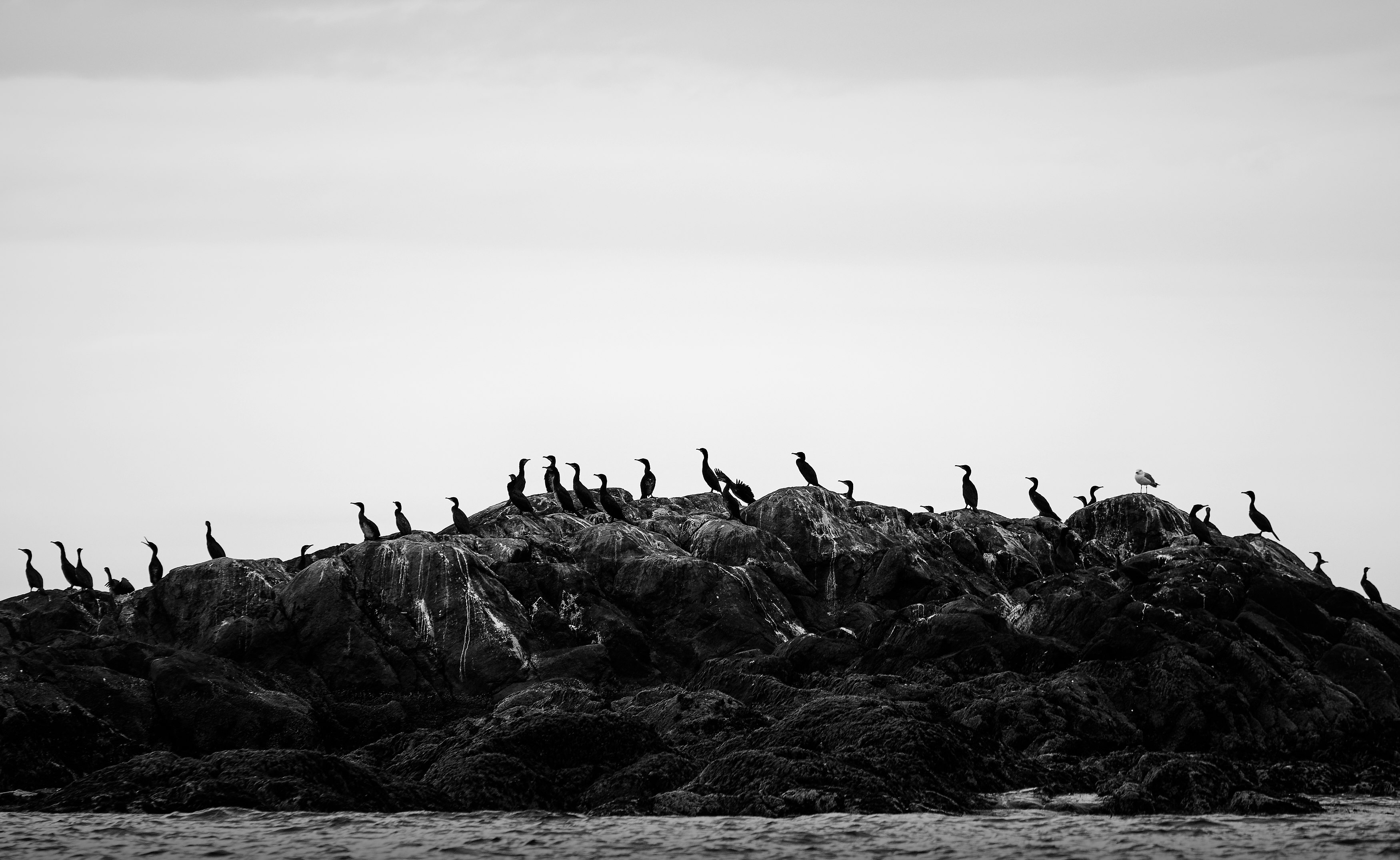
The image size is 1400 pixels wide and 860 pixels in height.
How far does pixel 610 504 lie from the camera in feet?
101

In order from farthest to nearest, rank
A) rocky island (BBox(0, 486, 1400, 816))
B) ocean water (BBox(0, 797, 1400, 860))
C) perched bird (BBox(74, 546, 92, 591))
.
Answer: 1. perched bird (BBox(74, 546, 92, 591))
2. rocky island (BBox(0, 486, 1400, 816))
3. ocean water (BBox(0, 797, 1400, 860))

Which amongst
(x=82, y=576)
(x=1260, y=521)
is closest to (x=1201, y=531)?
(x=1260, y=521)

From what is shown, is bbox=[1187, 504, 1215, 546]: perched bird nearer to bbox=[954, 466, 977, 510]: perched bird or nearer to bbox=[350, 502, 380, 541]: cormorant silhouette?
bbox=[954, 466, 977, 510]: perched bird

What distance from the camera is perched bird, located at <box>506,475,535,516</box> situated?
31.8m

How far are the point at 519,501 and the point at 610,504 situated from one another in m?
2.35

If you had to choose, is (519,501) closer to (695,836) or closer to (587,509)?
(587,509)

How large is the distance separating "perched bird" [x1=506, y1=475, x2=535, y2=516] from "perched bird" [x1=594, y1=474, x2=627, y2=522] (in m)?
1.65

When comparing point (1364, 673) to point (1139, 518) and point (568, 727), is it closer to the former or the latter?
point (1139, 518)

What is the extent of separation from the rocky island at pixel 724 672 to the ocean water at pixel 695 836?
46 centimetres

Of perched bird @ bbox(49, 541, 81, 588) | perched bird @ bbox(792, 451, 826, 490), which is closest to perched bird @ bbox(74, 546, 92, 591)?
perched bird @ bbox(49, 541, 81, 588)

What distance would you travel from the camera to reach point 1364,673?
80.2ft

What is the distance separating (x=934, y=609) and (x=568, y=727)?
9402mm

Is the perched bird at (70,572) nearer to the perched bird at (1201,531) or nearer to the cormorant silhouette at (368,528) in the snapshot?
the cormorant silhouette at (368,528)

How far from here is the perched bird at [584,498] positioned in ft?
104
